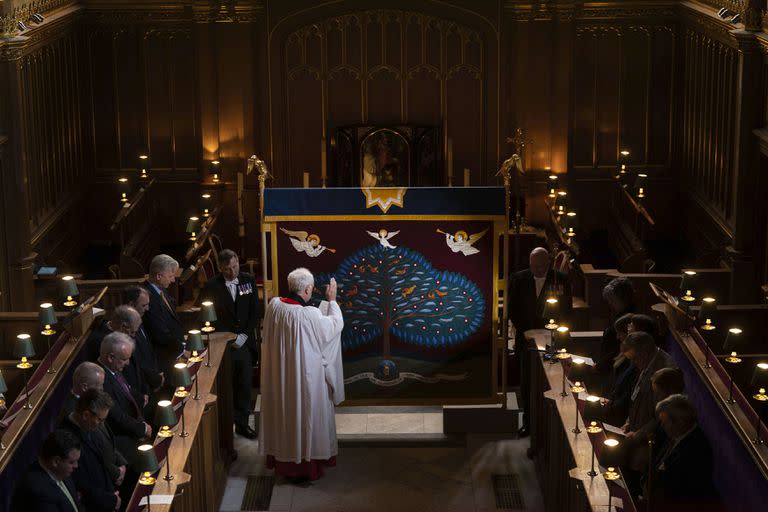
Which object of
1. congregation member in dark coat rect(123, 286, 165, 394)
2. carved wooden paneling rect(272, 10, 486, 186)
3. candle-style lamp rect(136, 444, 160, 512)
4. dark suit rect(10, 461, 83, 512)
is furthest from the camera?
carved wooden paneling rect(272, 10, 486, 186)

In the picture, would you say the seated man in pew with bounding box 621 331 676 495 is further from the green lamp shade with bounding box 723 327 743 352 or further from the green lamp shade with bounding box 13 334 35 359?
the green lamp shade with bounding box 13 334 35 359

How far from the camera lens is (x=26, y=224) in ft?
48.8

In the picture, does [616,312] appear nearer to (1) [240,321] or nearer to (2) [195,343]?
(1) [240,321]

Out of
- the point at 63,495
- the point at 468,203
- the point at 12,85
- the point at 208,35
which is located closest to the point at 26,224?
the point at 12,85

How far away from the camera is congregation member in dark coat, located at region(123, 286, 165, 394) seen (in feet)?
36.1

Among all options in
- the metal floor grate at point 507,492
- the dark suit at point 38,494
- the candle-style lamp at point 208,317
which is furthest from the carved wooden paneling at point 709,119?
the dark suit at point 38,494

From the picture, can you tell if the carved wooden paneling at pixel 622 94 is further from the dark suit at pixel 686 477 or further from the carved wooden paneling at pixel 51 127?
the dark suit at pixel 686 477

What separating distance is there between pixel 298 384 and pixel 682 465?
11.9 feet

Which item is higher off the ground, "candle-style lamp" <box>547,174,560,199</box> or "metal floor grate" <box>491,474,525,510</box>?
"candle-style lamp" <box>547,174,560,199</box>

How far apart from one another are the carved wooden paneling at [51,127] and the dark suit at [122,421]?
5824 millimetres

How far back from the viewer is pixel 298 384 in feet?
37.0

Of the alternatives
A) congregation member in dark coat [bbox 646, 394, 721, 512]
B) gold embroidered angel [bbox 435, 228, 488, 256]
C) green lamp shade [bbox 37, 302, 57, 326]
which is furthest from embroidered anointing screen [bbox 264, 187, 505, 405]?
congregation member in dark coat [bbox 646, 394, 721, 512]

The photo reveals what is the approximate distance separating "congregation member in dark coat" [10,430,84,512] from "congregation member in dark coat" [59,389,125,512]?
553 mm

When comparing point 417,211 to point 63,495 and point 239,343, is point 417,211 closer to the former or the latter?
point 239,343
